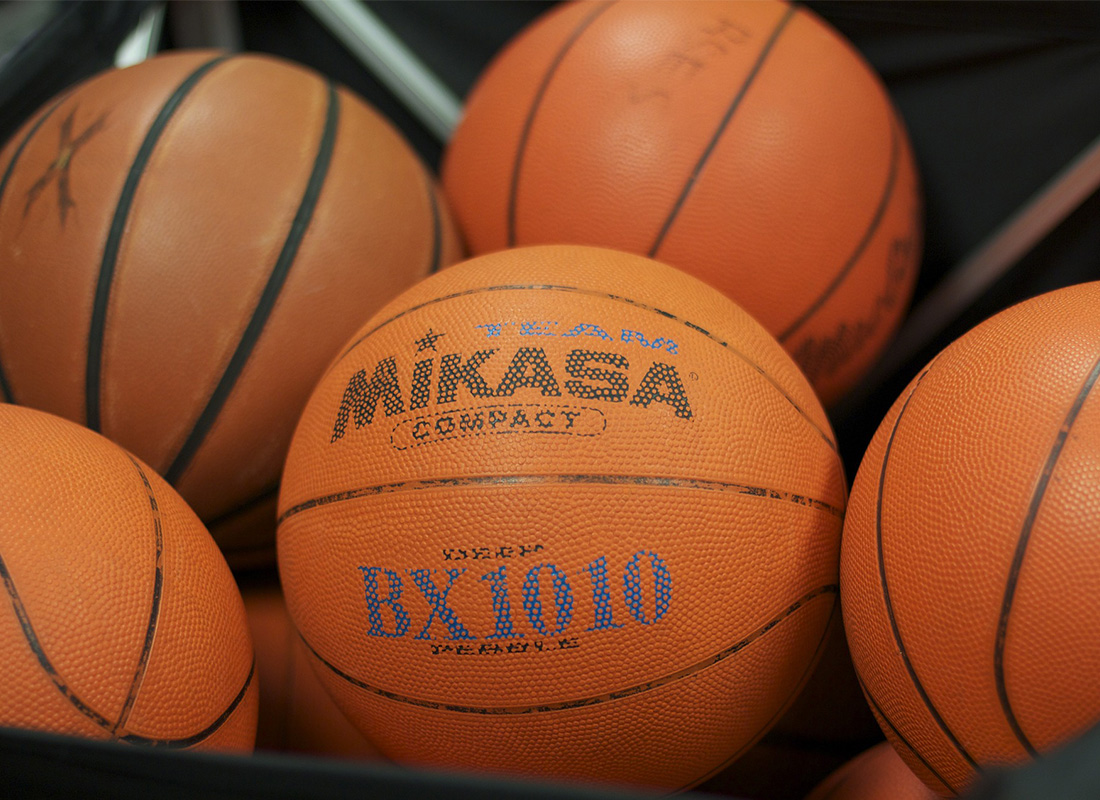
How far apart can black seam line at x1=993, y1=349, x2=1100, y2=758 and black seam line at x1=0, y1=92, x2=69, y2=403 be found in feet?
3.48

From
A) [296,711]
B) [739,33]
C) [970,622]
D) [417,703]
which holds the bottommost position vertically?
[296,711]

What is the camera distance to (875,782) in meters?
0.91

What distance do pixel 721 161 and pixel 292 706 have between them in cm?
86

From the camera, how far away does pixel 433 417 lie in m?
0.74

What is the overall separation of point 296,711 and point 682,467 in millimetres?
643

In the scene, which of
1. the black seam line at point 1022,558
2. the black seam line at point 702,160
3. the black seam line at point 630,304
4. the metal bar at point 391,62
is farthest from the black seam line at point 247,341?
the black seam line at point 1022,558

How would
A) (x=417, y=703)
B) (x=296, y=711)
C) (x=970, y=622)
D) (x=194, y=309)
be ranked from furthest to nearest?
(x=296, y=711) → (x=194, y=309) → (x=417, y=703) → (x=970, y=622)

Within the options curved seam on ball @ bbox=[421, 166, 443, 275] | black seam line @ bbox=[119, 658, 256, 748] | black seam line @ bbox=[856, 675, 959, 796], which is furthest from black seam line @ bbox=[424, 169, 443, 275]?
black seam line @ bbox=[856, 675, 959, 796]

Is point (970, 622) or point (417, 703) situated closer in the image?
point (970, 622)

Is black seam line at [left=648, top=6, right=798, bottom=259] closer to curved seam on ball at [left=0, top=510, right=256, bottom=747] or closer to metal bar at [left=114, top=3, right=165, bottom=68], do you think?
curved seam on ball at [left=0, top=510, right=256, bottom=747]

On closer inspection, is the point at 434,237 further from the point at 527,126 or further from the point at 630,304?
the point at 630,304

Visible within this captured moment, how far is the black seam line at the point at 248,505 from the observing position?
1.06 metres

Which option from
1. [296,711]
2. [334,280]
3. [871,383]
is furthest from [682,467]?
[871,383]

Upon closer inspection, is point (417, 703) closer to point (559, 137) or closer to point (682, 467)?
point (682, 467)
